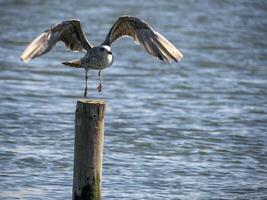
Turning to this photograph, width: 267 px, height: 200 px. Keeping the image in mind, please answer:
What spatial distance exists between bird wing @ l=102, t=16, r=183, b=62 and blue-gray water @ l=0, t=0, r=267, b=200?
2041 millimetres

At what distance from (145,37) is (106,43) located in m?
0.50

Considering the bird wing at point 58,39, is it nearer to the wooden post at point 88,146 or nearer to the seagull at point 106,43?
the seagull at point 106,43

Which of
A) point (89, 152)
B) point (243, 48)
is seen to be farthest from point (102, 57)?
point (243, 48)

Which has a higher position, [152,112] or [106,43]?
[106,43]

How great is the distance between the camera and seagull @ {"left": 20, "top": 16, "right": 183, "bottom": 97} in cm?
1024

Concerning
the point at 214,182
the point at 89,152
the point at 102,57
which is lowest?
the point at 214,182

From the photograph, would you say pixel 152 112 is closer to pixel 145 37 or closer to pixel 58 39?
pixel 145 37

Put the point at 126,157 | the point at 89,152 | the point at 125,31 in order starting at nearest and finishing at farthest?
the point at 89,152 → the point at 125,31 → the point at 126,157

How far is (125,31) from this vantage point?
36.4 feet

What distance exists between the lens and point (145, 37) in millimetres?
10789

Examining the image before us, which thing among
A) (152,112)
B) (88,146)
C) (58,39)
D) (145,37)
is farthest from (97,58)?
(152,112)

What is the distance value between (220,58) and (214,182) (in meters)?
9.54

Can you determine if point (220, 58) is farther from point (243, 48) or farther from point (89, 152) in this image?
point (89, 152)

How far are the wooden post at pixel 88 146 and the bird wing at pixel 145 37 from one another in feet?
4.84
